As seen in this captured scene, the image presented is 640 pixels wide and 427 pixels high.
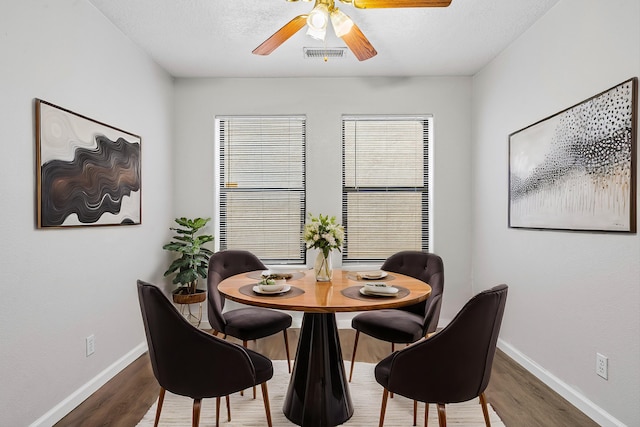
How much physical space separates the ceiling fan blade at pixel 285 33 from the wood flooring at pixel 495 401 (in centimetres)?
236

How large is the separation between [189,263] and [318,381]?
1.91 m

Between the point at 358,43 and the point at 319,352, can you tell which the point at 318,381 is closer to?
the point at 319,352

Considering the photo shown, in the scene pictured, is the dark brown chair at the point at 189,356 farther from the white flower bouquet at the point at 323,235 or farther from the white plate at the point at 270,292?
the white flower bouquet at the point at 323,235

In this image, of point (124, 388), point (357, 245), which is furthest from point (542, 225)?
point (124, 388)

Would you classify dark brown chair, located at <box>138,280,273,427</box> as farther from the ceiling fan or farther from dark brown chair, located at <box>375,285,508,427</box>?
the ceiling fan

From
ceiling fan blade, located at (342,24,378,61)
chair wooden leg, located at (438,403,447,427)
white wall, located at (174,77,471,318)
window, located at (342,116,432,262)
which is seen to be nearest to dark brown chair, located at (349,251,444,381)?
chair wooden leg, located at (438,403,447,427)

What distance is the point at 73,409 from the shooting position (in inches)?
90.6

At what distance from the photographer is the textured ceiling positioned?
2.58m

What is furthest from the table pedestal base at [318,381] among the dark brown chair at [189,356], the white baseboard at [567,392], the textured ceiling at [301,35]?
the textured ceiling at [301,35]

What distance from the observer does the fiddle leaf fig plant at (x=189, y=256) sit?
343 cm

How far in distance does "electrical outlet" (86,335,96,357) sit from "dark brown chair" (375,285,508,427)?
2101 millimetres

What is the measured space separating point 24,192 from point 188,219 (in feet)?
6.40

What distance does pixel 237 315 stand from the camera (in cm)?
268

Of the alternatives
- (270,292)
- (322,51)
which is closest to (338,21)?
(322,51)
